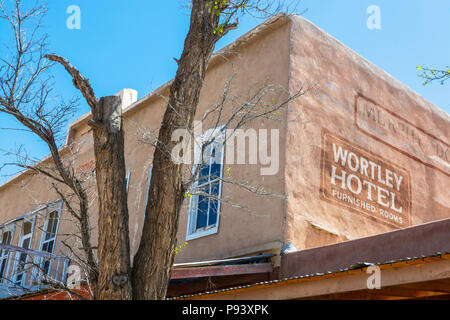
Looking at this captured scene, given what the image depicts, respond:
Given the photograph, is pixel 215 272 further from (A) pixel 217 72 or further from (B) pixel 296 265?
(A) pixel 217 72

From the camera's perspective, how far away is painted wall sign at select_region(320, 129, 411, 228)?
969cm

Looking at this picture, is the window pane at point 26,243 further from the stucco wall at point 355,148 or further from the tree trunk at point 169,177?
the tree trunk at point 169,177

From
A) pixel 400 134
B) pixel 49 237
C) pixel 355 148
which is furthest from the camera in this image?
pixel 49 237

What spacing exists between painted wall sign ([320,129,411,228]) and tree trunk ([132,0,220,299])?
4.06 meters

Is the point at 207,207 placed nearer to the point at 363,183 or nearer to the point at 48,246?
the point at 363,183

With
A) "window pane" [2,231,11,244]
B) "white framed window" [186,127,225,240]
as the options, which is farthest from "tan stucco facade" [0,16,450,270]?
"window pane" [2,231,11,244]

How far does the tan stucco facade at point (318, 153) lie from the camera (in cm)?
905

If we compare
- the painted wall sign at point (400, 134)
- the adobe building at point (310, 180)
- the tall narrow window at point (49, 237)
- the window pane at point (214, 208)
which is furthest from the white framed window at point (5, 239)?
the painted wall sign at point (400, 134)

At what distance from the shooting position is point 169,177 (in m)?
5.46

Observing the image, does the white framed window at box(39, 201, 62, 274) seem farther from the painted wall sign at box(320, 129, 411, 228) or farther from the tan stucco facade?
the painted wall sign at box(320, 129, 411, 228)

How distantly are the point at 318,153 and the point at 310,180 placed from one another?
568 mm

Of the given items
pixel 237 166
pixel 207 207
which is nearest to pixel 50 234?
pixel 207 207

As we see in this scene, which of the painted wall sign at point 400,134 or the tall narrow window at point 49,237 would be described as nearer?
the painted wall sign at point 400,134

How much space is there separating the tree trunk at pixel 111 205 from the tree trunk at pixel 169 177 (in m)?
0.17
